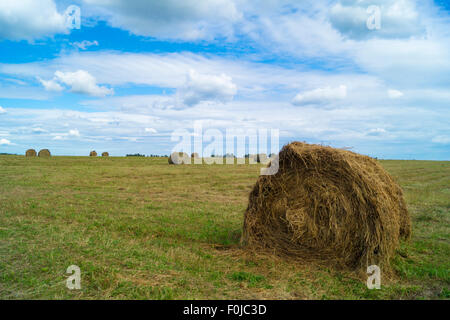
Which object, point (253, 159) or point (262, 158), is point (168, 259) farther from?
point (253, 159)

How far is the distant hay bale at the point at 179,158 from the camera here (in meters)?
33.3

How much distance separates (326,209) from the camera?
6141 mm

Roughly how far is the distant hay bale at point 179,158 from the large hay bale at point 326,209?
27375 mm

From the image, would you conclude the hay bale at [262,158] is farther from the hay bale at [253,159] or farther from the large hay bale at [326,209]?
the large hay bale at [326,209]

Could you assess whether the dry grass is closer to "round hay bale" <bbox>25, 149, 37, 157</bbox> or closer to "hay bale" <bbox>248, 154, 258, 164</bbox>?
"round hay bale" <bbox>25, 149, 37, 157</bbox>

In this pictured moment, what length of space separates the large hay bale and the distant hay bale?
89.8 ft

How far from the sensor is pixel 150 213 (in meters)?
9.69

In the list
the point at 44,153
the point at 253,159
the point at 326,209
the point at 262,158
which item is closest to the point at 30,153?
the point at 44,153

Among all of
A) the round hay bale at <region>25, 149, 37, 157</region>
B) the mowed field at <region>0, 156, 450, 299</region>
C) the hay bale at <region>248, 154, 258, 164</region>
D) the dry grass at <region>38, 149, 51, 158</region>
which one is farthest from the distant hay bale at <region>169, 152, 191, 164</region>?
the mowed field at <region>0, 156, 450, 299</region>

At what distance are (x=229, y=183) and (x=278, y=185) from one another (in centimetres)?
1132

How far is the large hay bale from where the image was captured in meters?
5.62
